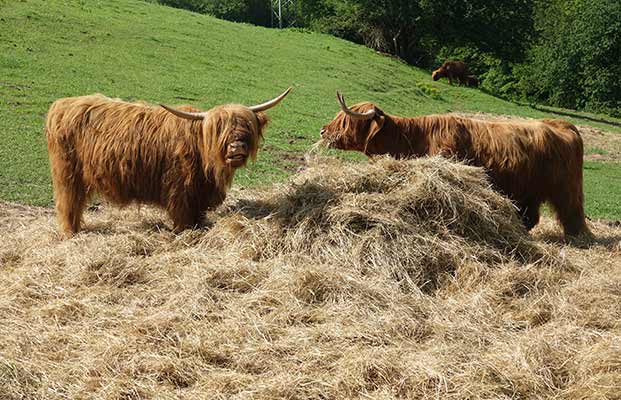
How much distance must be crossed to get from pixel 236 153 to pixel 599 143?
16.3 m

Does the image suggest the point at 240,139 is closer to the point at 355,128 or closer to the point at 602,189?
the point at 355,128

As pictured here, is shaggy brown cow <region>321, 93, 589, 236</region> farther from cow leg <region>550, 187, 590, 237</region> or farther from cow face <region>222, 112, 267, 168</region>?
cow face <region>222, 112, 267, 168</region>

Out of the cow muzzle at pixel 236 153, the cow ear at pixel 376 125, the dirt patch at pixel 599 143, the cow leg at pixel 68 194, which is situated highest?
the cow ear at pixel 376 125

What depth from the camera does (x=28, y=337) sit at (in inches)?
163

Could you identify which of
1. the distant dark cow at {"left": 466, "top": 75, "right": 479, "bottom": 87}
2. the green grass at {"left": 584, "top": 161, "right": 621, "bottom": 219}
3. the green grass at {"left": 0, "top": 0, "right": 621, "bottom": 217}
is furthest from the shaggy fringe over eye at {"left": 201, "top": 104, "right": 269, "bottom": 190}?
the distant dark cow at {"left": 466, "top": 75, "right": 479, "bottom": 87}

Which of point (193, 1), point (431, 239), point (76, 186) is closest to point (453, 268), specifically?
point (431, 239)

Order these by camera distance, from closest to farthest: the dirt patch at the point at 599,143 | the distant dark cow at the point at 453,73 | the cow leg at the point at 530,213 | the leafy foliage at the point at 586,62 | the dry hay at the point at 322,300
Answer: the dry hay at the point at 322,300 → the cow leg at the point at 530,213 → the dirt patch at the point at 599,143 → the distant dark cow at the point at 453,73 → the leafy foliage at the point at 586,62

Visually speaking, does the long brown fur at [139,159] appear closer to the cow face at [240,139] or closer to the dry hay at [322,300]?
the cow face at [240,139]

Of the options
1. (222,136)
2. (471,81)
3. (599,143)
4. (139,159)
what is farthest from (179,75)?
(471,81)

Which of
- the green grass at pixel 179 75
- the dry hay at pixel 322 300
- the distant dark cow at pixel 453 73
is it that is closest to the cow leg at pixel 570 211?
the dry hay at pixel 322 300

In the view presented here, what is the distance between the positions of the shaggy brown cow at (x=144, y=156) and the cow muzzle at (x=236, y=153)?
145mm

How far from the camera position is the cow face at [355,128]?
7230 millimetres

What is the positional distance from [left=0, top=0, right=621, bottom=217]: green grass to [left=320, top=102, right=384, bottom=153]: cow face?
197 centimetres

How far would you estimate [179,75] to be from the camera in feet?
53.9
